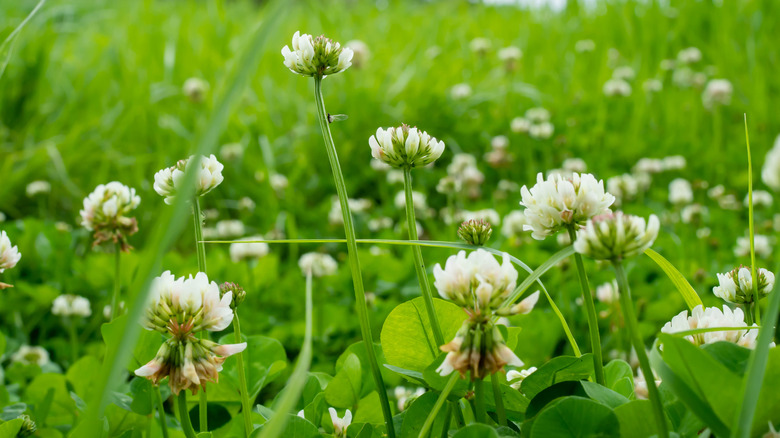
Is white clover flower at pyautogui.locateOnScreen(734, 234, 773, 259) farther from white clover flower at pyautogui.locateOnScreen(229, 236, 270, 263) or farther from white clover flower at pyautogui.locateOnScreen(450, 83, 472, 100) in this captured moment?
white clover flower at pyautogui.locateOnScreen(450, 83, 472, 100)

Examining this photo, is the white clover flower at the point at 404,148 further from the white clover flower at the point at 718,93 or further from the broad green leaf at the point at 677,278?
the white clover flower at the point at 718,93

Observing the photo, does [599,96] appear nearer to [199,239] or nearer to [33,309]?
[33,309]

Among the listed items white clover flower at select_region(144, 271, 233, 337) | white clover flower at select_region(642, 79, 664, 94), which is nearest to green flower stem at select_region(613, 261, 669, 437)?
white clover flower at select_region(144, 271, 233, 337)

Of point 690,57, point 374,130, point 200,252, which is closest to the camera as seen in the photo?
point 200,252

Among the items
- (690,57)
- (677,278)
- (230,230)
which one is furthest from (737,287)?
(690,57)

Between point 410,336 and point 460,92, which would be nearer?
point 410,336

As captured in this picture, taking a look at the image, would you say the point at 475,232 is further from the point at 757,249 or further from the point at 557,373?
the point at 757,249

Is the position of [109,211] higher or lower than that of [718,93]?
lower
